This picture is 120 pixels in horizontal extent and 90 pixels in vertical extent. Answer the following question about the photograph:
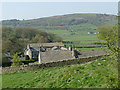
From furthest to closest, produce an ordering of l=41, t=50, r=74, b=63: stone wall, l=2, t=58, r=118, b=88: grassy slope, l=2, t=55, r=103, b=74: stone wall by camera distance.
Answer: l=41, t=50, r=74, b=63: stone wall
l=2, t=55, r=103, b=74: stone wall
l=2, t=58, r=118, b=88: grassy slope

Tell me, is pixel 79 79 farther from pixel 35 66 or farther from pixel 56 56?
pixel 56 56

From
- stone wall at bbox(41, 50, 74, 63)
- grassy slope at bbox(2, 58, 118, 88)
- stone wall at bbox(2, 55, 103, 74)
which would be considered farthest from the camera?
stone wall at bbox(41, 50, 74, 63)

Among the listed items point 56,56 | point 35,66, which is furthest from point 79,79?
point 56,56

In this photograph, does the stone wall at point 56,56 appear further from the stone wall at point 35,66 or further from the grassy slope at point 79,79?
the grassy slope at point 79,79

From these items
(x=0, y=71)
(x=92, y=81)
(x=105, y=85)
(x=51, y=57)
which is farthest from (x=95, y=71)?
(x=51, y=57)

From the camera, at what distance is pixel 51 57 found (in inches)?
1350

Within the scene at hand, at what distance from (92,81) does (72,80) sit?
134 centimetres

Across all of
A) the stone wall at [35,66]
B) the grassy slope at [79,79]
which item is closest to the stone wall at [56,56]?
the stone wall at [35,66]

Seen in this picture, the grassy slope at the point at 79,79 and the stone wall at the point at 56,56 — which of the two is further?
the stone wall at the point at 56,56

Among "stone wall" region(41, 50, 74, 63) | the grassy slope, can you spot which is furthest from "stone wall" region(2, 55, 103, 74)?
"stone wall" region(41, 50, 74, 63)

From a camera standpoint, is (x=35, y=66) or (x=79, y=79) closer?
(x=79, y=79)

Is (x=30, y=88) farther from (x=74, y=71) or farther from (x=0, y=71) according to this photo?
(x=0, y=71)

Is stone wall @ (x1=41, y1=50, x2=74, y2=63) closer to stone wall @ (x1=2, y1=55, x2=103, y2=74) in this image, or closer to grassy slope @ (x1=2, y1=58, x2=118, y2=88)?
stone wall @ (x1=2, y1=55, x2=103, y2=74)

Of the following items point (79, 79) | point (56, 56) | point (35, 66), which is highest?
point (56, 56)
